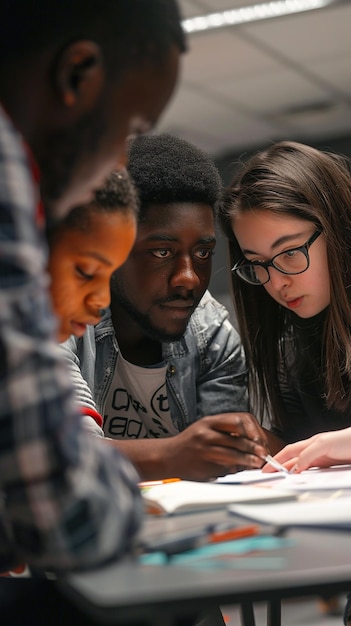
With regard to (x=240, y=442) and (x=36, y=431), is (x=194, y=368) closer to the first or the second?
(x=240, y=442)

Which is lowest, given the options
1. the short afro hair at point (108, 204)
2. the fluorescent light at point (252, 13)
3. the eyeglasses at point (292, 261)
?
the eyeglasses at point (292, 261)

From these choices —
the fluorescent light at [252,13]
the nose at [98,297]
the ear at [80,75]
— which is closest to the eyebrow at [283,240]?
the nose at [98,297]

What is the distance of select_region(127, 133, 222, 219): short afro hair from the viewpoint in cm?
196

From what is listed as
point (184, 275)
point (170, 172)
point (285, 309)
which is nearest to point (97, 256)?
point (184, 275)

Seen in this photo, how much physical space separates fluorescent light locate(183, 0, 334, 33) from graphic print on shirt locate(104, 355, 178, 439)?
2.89 m

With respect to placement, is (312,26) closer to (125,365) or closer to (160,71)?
(125,365)

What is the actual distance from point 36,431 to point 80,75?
1.14ft

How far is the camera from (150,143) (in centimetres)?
208

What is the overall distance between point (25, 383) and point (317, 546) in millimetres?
307

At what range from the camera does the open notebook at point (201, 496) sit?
102 centimetres

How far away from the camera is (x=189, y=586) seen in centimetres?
64

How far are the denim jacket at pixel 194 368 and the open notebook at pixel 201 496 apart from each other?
77cm

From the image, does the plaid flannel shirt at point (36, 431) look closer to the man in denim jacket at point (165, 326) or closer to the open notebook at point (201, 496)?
the open notebook at point (201, 496)

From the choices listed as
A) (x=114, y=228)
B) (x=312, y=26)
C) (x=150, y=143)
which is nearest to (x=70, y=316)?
(x=114, y=228)
